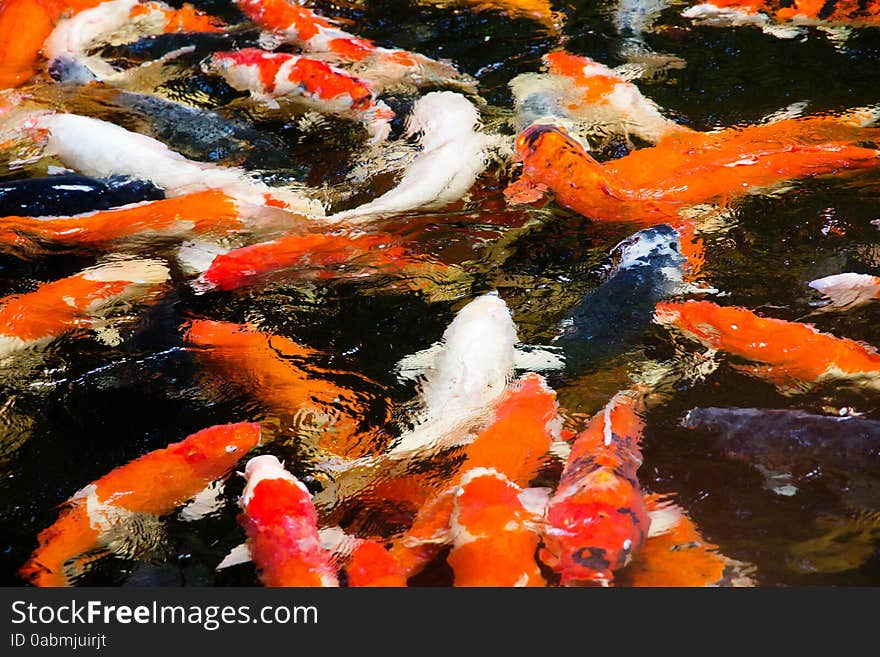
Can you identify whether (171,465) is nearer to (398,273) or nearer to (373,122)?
(398,273)

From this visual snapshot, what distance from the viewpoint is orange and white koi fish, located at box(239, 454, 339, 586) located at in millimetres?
2080

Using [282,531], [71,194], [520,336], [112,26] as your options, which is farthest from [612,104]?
[112,26]

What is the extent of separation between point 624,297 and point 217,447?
4.44 feet

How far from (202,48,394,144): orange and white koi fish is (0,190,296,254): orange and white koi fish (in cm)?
81

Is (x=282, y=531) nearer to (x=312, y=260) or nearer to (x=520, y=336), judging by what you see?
(x=520, y=336)

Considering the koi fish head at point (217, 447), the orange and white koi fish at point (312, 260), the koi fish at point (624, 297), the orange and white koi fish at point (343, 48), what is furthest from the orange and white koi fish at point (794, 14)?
the koi fish head at point (217, 447)

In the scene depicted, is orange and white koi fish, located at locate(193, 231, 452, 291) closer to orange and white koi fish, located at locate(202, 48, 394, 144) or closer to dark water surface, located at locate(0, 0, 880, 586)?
dark water surface, located at locate(0, 0, 880, 586)

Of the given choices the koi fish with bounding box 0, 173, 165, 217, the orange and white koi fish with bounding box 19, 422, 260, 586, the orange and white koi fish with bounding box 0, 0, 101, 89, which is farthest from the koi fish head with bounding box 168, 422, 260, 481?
the orange and white koi fish with bounding box 0, 0, 101, 89

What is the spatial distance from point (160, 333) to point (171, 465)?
0.69 meters

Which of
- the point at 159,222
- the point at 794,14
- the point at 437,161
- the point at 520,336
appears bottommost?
the point at 520,336

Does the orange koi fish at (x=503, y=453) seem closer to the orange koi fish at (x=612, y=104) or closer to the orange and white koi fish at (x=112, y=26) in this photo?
the orange koi fish at (x=612, y=104)

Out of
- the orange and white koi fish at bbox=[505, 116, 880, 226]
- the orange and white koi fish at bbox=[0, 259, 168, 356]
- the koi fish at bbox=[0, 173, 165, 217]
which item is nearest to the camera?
the orange and white koi fish at bbox=[0, 259, 168, 356]

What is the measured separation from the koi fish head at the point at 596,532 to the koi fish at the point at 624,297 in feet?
2.03

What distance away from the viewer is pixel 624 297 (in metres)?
2.88
